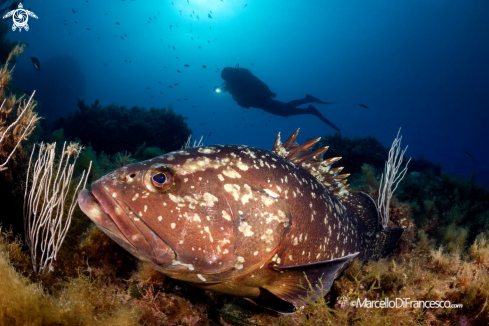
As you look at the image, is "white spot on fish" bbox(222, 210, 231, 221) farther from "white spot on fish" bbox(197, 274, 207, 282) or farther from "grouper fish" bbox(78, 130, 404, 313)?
"white spot on fish" bbox(197, 274, 207, 282)

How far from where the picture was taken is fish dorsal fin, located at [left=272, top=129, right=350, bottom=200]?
11.2 feet

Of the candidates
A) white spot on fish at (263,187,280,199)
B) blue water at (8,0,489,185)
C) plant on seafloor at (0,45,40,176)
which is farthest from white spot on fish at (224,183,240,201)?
blue water at (8,0,489,185)

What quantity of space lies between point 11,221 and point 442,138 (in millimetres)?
137101

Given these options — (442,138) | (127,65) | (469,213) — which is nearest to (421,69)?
(442,138)

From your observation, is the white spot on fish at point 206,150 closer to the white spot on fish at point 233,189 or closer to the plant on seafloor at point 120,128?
the white spot on fish at point 233,189

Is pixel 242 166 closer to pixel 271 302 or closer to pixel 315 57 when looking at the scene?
pixel 271 302

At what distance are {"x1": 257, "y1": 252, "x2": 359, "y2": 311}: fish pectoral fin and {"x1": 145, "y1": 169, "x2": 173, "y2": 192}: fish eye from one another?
50.7 inches

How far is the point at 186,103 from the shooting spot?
6270 inches

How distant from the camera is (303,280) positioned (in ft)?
7.79

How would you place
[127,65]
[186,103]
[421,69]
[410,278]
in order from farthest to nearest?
[186,103] < [127,65] < [421,69] < [410,278]

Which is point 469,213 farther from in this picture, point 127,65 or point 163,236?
point 127,65

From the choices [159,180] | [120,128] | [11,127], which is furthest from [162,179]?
[120,128]

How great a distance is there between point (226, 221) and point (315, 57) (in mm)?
153271

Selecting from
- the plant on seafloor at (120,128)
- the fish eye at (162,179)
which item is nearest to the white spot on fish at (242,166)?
the fish eye at (162,179)
